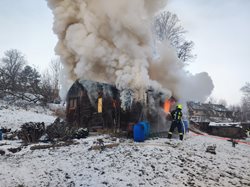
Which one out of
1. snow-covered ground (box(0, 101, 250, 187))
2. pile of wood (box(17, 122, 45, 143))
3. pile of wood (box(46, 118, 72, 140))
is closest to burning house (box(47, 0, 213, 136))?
pile of wood (box(46, 118, 72, 140))

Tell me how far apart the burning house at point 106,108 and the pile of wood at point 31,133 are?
3.31 meters

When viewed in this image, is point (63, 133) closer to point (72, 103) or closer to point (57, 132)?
point (57, 132)

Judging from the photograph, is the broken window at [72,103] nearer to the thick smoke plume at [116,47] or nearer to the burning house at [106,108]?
the burning house at [106,108]

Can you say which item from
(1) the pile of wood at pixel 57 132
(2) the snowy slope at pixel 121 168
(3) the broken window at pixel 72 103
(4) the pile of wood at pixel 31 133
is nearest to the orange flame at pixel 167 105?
(3) the broken window at pixel 72 103

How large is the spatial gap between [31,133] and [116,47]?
25.1ft

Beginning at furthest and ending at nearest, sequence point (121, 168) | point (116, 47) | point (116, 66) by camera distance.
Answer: point (116, 47) → point (116, 66) → point (121, 168)

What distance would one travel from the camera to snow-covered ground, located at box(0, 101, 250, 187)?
5.09 m

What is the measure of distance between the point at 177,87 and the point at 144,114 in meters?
4.10

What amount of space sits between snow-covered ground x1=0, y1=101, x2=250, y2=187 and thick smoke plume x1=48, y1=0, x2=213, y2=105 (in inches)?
224

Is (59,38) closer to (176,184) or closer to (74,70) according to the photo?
(74,70)

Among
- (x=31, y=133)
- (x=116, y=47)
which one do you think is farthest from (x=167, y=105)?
(x=31, y=133)

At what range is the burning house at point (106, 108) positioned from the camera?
12.4m

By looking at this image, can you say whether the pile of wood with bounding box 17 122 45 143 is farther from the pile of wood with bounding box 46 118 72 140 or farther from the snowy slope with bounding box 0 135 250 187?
the snowy slope with bounding box 0 135 250 187

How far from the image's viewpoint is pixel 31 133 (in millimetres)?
9477
